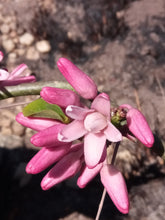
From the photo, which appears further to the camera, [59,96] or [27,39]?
[27,39]

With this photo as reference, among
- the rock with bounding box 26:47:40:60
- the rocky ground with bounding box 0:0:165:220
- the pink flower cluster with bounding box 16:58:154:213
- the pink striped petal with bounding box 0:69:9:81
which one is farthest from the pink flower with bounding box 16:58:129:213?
the rock with bounding box 26:47:40:60

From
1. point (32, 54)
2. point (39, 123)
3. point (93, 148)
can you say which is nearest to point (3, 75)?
point (39, 123)

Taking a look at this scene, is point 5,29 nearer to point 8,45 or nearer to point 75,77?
point 8,45

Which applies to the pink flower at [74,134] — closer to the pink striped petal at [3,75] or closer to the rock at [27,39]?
the pink striped petal at [3,75]

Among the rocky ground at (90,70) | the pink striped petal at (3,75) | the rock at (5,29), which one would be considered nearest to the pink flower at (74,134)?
the pink striped petal at (3,75)

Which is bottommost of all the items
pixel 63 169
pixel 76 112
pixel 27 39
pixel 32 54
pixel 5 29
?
pixel 32 54

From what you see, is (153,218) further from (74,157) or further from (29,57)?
(29,57)
